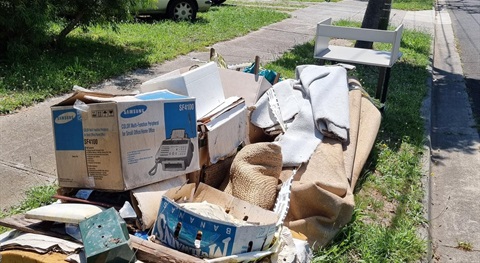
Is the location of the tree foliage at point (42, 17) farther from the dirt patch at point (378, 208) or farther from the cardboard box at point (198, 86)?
the dirt patch at point (378, 208)

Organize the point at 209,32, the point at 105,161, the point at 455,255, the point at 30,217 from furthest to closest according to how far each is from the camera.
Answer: the point at 209,32, the point at 455,255, the point at 105,161, the point at 30,217

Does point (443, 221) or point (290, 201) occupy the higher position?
point (290, 201)

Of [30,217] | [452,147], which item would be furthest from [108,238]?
[452,147]

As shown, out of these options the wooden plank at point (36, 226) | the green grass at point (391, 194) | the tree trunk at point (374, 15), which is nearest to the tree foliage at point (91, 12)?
the green grass at point (391, 194)

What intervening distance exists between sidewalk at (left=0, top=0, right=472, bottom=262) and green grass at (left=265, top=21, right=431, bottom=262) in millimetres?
249

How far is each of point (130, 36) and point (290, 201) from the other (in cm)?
730

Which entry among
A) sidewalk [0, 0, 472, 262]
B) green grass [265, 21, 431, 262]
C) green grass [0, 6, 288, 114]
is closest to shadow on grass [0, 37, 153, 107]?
green grass [0, 6, 288, 114]

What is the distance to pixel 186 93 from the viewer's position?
366 centimetres

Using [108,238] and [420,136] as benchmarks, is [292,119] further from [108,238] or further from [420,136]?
[108,238]

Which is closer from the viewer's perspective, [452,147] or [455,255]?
[455,255]

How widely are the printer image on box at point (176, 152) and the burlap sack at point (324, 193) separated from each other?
2.52 feet

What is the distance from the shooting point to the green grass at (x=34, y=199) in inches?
142

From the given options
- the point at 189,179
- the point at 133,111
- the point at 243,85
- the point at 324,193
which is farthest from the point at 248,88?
the point at 133,111

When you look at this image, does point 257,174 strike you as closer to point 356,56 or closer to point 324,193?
point 324,193
